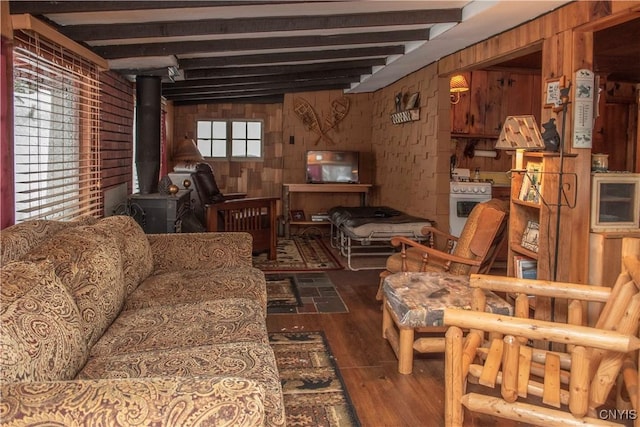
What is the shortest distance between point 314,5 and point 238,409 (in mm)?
3053

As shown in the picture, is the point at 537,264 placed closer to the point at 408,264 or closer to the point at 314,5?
the point at 408,264

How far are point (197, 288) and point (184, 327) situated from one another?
0.66 meters

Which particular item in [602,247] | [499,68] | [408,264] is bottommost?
[408,264]

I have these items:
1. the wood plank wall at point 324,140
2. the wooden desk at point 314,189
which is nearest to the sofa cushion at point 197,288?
the wooden desk at point 314,189

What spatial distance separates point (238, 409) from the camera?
3.92 feet

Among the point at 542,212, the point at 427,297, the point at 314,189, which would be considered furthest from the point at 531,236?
the point at 314,189

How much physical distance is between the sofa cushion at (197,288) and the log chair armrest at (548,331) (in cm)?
102

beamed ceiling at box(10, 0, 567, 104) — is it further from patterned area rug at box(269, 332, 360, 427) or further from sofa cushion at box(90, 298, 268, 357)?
patterned area rug at box(269, 332, 360, 427)

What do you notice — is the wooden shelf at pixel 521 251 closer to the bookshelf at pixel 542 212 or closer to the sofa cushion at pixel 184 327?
the bookshelf at pixel 542 212

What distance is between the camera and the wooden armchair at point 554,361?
6.29ft

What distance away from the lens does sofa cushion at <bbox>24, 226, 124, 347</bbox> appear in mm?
2092

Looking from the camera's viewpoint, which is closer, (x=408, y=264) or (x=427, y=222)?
(x=408, y=264)

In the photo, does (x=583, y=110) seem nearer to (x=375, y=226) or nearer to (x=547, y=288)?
(x=547, y=288)

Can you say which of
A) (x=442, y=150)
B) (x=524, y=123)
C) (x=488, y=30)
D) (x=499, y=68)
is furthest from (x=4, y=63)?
(x=499, y=68)
